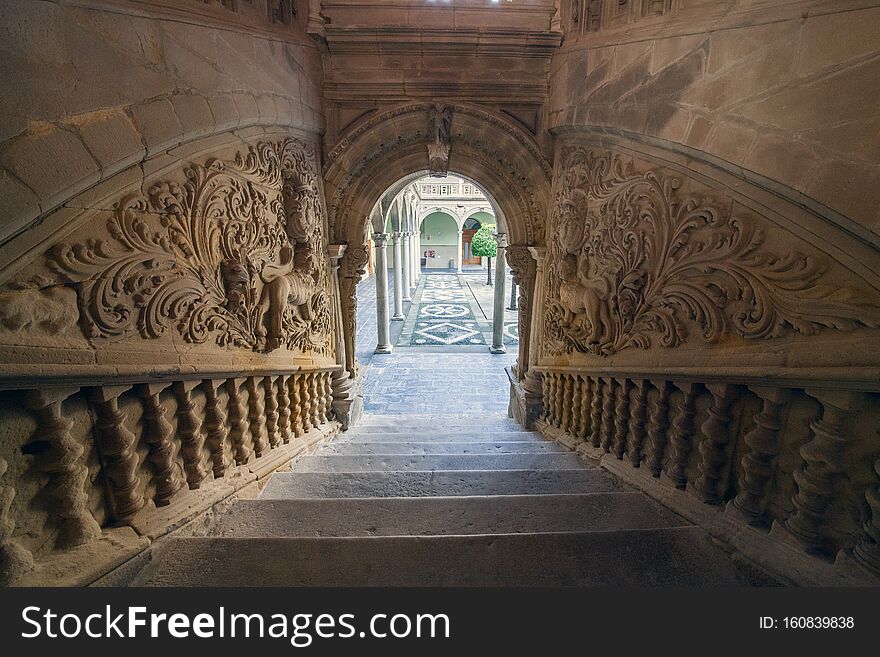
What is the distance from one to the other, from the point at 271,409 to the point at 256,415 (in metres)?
0.20

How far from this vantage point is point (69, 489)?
1289mm

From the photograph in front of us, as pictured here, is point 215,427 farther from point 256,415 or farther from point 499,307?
point 499,307

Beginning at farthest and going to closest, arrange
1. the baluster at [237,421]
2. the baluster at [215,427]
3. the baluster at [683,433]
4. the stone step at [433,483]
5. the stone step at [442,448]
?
1. the stone step at [442,448]
2. the stone step at [433,483]
3. the baluster at [237,421]
4. the baluster at [215,427]
5. the baluster at [683,433]

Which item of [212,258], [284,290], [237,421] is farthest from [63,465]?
[284,290]

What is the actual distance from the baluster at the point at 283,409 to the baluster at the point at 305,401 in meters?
0.29

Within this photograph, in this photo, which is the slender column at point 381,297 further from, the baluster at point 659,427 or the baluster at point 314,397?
the baluster at point 659,427

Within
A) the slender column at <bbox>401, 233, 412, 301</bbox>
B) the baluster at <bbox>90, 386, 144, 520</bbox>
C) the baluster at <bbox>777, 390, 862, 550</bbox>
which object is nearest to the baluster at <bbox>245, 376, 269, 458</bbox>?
the baluster at <bbox>90, 386, 144, 520</bbox>

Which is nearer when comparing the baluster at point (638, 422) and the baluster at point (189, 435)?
the baluster at point (189, 435)

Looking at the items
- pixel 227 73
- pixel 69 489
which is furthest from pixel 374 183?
pixel 69 489

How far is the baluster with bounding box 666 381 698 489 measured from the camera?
5.93 feet

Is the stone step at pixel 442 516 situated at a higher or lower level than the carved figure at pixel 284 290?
lower

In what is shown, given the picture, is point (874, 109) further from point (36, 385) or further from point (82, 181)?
point (36, 385)

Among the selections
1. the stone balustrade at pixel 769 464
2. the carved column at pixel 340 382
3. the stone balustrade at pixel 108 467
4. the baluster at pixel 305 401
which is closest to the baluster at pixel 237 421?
the stone balustrade at pixel 108 467

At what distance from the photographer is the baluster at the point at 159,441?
1577mm
